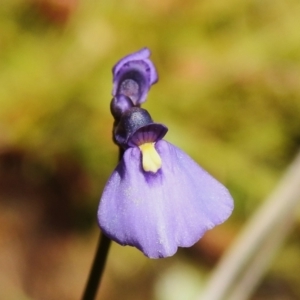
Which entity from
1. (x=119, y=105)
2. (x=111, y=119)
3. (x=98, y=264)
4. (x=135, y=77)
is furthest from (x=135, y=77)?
(x=111, y=119)

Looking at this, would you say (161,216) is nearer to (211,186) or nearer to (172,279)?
(211,186)

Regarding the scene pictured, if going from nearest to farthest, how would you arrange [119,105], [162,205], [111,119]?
1. [162,205]
2. [119,105]
3. [111,119]

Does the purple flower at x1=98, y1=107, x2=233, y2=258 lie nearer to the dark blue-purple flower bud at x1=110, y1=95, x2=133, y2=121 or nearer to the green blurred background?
the dark blue-purple flower bud at x1=110, y1=95, x2=133, y2=121

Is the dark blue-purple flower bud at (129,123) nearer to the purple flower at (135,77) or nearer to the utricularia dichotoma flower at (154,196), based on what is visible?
the utricularia dichotoma flower at (154,196)

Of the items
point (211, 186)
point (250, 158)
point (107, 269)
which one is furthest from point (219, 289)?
point (211, 186)

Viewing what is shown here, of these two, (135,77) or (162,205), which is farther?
(135,77)

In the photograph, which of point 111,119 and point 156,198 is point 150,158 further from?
point 111,119

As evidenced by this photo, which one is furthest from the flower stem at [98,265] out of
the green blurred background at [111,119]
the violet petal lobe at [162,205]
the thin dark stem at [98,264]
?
the green blurred background at [111,119]
